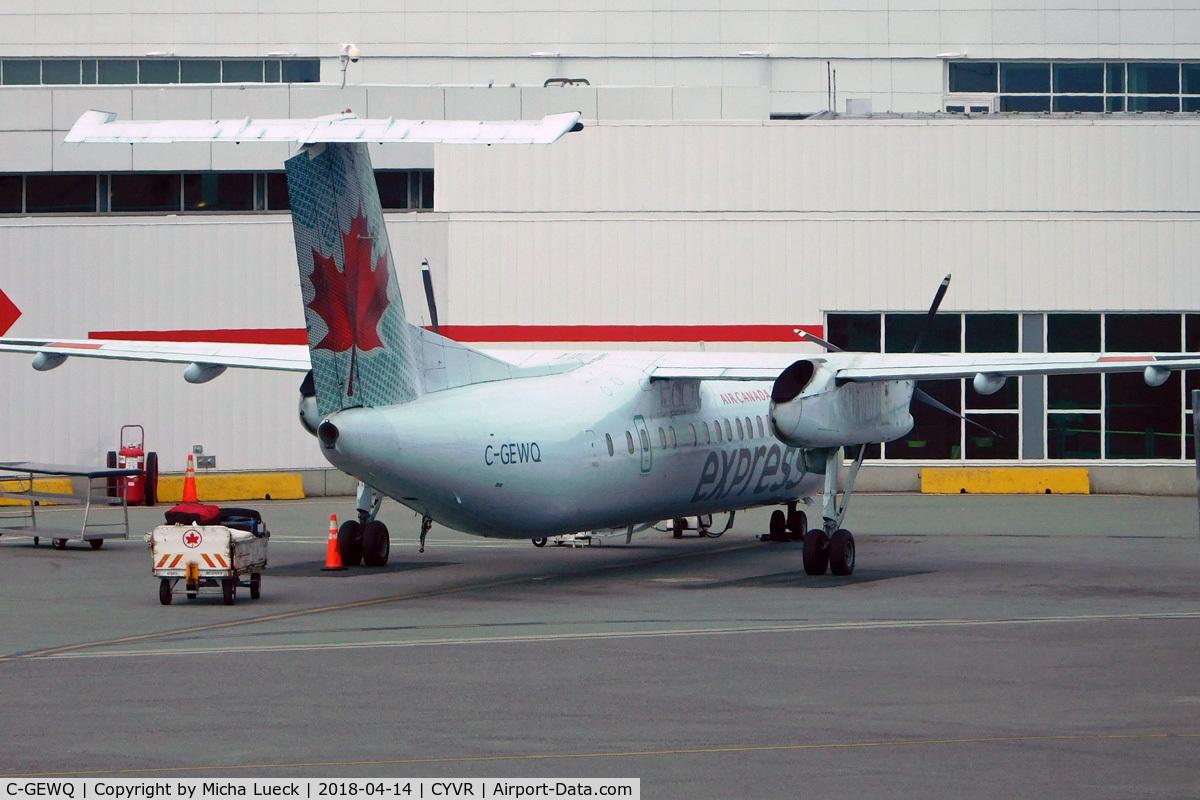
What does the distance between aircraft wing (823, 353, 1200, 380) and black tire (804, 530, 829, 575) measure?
90.9 inches

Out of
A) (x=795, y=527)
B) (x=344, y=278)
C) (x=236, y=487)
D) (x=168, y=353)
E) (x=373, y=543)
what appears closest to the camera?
(x=344, y=278)

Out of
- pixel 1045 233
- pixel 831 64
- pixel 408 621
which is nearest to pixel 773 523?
pixel 408 621

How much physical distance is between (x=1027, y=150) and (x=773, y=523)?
53.6 feet

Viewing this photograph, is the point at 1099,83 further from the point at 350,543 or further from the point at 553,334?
the point at 350,543

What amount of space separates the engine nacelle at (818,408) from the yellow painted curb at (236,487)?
57.5ft

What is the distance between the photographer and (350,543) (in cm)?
2350

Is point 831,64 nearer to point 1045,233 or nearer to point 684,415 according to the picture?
point 1045,233

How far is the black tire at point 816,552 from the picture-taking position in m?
21.8

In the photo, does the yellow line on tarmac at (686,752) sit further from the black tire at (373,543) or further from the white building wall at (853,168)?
the white building wall at (853,168)

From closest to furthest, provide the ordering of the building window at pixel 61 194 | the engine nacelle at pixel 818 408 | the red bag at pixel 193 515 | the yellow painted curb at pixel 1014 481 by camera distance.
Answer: the red bag at pixel 193 515 → the engine nacelle at pixel 818 408 → the yellow painted curb at pixel 1014 481 → the building window at pixel 61 194

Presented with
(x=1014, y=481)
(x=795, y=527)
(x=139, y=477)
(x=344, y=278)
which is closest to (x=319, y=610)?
(x=344, y=278)

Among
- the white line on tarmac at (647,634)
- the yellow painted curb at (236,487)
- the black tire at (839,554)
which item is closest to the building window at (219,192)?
the yellow painted curb at (236,487)

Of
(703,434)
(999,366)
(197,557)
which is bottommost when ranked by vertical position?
(197,557)

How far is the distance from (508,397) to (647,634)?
15.3 ft
